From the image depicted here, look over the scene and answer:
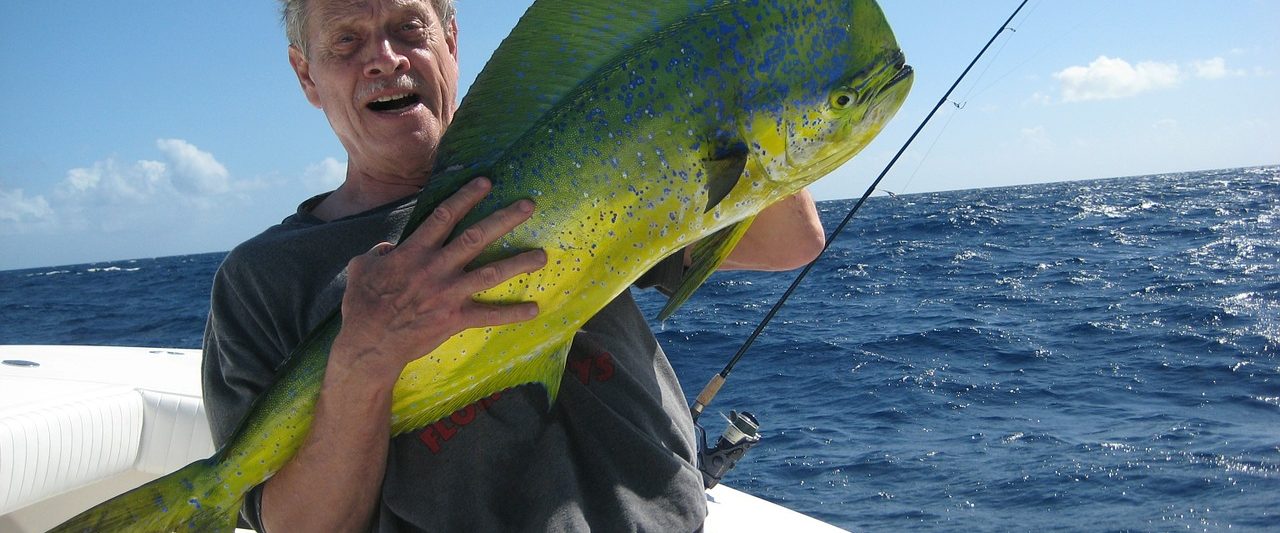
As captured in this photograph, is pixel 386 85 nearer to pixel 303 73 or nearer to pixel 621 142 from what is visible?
pixel 303 73

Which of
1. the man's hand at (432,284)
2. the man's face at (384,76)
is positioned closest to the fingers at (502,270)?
the man's hand at (432,284)

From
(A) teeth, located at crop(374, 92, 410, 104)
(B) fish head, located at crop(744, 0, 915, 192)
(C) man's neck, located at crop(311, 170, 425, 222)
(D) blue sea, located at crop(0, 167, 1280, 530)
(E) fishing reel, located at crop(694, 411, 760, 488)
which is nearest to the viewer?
(B) fish head, located at crop(744, 0, 915, 192)

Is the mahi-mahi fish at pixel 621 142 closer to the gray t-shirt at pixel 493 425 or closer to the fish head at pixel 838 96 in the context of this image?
the fish head at pixel 838 96

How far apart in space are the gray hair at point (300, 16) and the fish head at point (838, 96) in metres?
1.08

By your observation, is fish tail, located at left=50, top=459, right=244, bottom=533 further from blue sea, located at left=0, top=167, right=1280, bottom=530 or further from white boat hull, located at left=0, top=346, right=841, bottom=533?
blue sea, located at left=0, top=167, right=1280, bottom=530

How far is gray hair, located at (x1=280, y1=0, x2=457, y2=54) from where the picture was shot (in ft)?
6.82

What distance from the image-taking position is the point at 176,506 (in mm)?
1503

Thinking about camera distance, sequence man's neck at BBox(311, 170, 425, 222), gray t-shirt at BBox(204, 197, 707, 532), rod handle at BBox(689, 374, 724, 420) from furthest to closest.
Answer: rod handle at BBox(689, 374, 724, 420) < man's neck at BBox(311, 170, 425, 222) < gray t-shirt at BBox(204, 197, 707, 532)

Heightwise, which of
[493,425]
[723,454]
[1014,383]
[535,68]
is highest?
[535,68]

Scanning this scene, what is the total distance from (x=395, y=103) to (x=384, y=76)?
0.29 ft

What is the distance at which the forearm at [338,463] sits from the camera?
1531 millimetres

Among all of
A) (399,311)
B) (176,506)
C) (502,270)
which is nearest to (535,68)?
(502,270)

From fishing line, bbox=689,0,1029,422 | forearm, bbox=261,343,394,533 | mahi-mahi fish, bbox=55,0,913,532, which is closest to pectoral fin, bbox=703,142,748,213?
mahi-mahi fish, bbox=55,0,913,532

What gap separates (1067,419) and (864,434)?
1.66m
